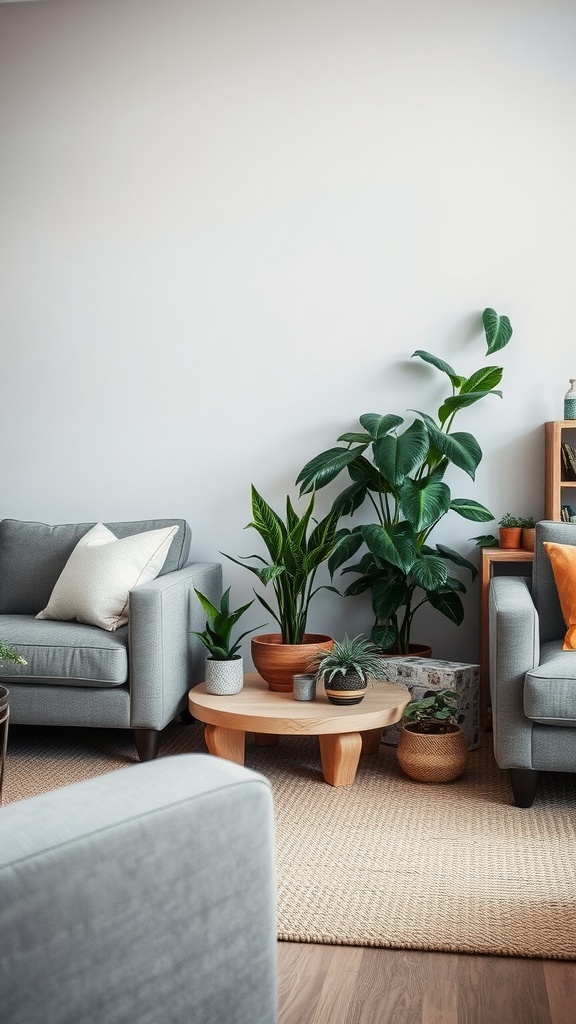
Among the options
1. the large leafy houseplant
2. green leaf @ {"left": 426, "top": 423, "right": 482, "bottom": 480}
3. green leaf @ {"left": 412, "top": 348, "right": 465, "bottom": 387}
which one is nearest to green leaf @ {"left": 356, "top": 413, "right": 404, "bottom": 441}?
green leaf @ {"left": 426, "top": 423, "right": 482, "bottom": 480}

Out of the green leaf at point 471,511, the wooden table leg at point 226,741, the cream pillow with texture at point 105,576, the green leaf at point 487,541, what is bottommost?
the wooden table leg at point 226,741

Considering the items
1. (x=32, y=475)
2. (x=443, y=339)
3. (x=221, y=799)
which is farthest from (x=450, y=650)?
(x=221, y=799)

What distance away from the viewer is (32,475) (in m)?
4.05

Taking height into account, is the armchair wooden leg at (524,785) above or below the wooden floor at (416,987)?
above

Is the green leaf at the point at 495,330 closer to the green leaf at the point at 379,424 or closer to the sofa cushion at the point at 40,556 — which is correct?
the green leaf at the point at 379,424

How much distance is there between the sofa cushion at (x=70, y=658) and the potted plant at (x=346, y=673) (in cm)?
66

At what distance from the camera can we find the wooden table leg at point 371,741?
3.18m

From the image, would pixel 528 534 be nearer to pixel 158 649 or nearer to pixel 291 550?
pixel 291 550

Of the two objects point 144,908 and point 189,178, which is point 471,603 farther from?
point 144,908

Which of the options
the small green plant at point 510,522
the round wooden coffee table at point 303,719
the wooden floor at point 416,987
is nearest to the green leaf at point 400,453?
the small green plant at point 510,522

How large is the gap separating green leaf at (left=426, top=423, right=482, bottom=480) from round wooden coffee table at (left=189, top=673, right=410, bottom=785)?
802 mm

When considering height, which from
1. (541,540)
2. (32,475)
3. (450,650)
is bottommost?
(450,650)

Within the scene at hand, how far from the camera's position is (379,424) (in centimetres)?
332

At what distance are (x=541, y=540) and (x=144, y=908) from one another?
2.41 metres
